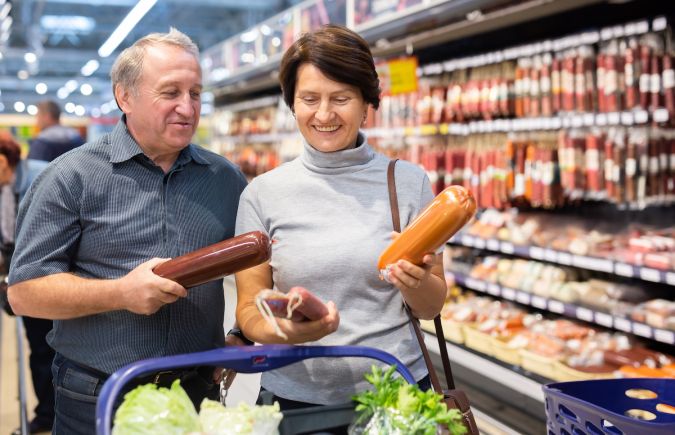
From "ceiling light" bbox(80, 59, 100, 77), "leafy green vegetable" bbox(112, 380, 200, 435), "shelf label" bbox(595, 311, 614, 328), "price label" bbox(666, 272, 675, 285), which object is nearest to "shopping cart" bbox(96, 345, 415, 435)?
"leafy green vegetable" bbox(112, 380, 200, 435)

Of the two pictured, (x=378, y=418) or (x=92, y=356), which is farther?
(x=92, y=356)

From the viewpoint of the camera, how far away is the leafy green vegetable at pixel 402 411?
49.2 inches

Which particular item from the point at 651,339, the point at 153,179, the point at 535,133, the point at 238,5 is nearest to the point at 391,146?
the point at 535,133

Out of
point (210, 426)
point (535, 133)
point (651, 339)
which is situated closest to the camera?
point (210, 426)

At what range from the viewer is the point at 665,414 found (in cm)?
174

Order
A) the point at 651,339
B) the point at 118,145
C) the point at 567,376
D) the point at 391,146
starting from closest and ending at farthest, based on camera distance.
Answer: the point at 118,145 < the point at 567,376 < the point at 651,339 < the point at 391,146

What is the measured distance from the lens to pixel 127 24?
14.5 meters

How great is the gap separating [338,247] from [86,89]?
99.5 feet

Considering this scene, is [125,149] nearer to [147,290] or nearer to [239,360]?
[147,290]

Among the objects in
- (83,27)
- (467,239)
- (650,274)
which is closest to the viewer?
(650,274)

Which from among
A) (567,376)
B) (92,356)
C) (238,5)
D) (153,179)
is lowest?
(567,376)

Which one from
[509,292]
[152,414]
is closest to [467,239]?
[509,292]

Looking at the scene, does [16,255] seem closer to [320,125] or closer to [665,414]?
[320,125]

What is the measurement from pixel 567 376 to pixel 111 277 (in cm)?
260
